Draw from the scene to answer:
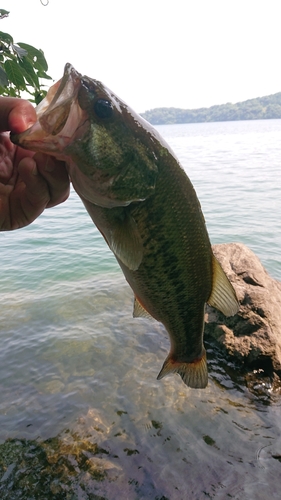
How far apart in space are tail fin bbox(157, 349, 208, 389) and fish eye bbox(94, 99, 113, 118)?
1971 millimetres

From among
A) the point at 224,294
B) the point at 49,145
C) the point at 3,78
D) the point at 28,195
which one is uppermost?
the point at 3,78

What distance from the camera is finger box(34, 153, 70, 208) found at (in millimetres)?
2354

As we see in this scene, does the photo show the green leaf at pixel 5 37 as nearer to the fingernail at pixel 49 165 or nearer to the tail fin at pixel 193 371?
the fingernail at pixel 49 165

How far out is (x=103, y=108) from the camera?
2236 millimetres

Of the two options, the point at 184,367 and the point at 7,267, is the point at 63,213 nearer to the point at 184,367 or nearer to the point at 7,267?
the point at 7,267

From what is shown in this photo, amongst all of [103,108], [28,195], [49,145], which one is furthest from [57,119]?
[28,195]

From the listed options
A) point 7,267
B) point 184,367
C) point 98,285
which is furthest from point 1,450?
point 7,267

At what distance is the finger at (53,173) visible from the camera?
235cm

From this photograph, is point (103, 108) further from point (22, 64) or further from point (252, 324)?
point (252, 324)

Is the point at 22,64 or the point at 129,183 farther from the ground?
the point at 22,64

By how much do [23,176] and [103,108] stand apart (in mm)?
665

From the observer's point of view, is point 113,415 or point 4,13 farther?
point 113,415

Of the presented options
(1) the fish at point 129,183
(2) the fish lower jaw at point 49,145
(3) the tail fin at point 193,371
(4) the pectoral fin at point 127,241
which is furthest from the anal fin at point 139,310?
(2) the fish lower jaw at point 49,145

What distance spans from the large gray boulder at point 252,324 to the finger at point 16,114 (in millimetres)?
5579
